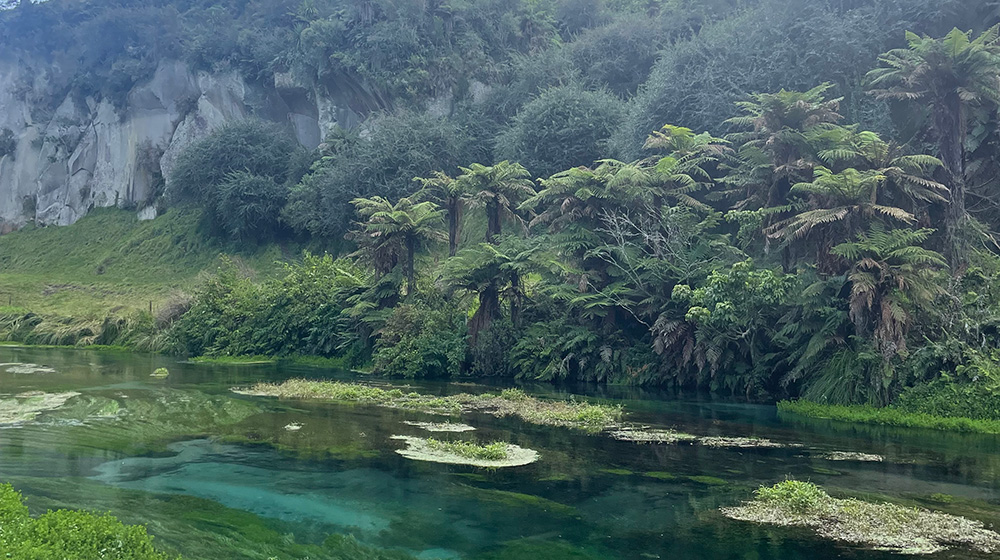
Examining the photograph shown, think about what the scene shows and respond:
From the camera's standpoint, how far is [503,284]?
29750 millimetres

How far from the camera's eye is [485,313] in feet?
99.5

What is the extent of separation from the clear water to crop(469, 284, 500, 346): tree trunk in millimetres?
10844

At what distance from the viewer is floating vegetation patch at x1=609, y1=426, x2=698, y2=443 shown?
16.0 m

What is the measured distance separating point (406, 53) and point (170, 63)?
26.5 meters

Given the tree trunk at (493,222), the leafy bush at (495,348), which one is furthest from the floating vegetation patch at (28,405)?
the tree trunk at (493,222)

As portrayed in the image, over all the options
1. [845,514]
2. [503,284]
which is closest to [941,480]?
[845,514]

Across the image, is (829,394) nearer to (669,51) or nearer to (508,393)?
(508,393)

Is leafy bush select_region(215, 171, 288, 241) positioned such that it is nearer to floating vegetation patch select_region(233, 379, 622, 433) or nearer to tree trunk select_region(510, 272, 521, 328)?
tree trunk select_region(510, 272, 521, 328)

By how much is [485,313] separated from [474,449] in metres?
16.2

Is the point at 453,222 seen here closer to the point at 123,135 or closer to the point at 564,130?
the point at 564,130

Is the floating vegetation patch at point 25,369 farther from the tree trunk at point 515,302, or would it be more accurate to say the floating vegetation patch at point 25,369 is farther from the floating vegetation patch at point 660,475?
the floating vegetation patch at point 660,475

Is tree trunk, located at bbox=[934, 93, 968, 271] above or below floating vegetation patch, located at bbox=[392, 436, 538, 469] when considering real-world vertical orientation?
above

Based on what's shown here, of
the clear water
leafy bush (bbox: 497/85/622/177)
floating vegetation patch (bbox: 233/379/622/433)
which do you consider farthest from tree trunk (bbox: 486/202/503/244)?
the clear water

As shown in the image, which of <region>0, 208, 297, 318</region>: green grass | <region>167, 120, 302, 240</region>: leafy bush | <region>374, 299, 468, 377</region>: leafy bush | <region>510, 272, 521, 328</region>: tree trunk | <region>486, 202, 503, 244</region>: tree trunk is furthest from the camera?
<region>167, 120, 302, 240</region>: leafy bush
